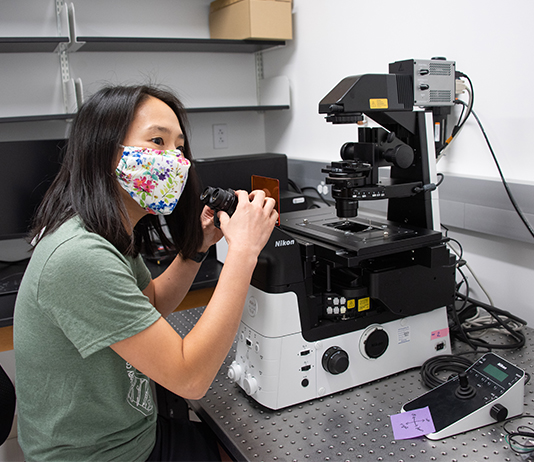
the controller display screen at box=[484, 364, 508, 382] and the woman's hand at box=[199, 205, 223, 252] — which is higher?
the woman's hand at box=[199, 205, 223, 252]

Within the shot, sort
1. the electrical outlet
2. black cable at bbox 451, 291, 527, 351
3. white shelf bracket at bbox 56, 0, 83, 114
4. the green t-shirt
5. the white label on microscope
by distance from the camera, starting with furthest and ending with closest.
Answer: the electrical outlet < white shelf bracket at bbox 56, 0, 83, 114 < black cable at bbox 451, 291, 527, 351 < the white label on microscope < the green t-shirt

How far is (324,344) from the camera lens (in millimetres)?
1011

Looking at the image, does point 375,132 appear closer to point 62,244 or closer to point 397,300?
point 397,300

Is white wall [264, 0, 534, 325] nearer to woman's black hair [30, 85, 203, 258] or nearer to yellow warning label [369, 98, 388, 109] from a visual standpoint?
yellow warning label [369, 98, 388, 109]

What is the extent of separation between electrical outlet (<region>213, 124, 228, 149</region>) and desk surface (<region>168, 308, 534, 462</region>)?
1.70 metres

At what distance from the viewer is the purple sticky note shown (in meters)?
0.90

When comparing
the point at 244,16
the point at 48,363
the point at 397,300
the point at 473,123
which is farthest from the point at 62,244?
the point at 244,16

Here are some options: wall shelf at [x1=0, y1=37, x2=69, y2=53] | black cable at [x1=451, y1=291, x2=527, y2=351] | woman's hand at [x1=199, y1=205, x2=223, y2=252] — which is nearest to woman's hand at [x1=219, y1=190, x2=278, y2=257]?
woman's hand at [x1=199, y1=205, x2=223, y2=252]

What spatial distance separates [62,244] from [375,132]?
733mm

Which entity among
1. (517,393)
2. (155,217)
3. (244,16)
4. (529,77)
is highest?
(244,16)

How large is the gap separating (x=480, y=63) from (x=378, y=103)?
0.60 meters

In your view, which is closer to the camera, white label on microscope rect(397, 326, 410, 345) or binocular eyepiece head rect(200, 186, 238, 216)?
binocular eyepiece head rect(200, 186, 238, 216)

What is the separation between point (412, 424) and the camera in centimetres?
92

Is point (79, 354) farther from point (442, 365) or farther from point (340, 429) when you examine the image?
point (442, 365)
